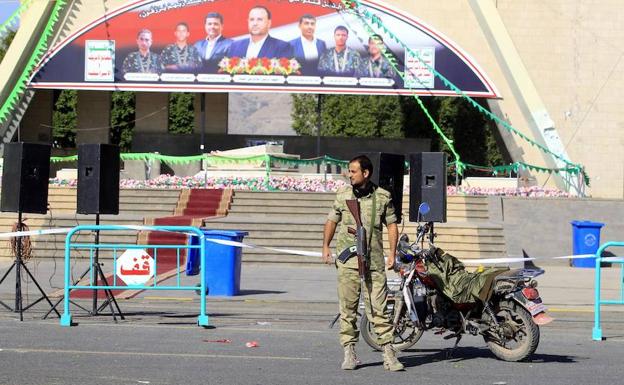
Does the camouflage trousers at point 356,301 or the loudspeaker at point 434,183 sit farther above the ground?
the loudspeaker at point 434,183

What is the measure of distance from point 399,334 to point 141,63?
23.7 m

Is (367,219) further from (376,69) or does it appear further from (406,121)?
(406,121)

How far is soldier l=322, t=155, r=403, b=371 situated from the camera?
35.2ft

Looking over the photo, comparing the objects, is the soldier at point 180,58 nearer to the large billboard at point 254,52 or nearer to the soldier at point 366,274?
the large billboard at point 254,52

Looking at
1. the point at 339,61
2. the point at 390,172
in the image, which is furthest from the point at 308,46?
the point at 390,172

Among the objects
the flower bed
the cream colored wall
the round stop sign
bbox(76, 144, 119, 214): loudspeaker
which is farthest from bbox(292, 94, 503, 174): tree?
the round stop sign

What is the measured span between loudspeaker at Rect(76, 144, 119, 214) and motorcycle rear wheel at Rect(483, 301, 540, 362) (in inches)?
240

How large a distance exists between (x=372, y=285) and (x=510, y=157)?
2424 centimetres

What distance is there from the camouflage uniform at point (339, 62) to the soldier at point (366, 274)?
901 inches

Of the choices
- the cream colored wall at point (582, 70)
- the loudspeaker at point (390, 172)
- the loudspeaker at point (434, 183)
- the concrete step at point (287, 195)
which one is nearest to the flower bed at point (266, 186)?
the concrete step at point (287, 195)

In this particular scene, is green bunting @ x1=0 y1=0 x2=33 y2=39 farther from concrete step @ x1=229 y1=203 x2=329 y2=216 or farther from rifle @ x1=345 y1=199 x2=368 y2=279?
rifle @ x1=345 y1=199 x2=368 y2=279

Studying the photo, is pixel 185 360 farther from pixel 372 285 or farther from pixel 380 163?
pixel 380 163

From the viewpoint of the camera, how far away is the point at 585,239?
26.2m

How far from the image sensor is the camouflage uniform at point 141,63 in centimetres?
3391
